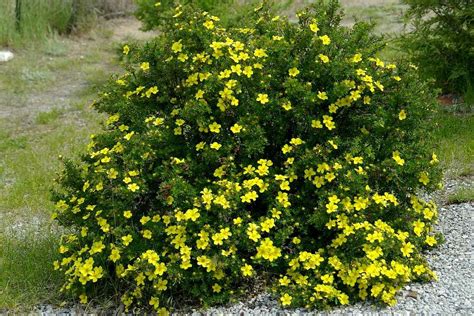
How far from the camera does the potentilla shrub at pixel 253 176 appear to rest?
3219 mm

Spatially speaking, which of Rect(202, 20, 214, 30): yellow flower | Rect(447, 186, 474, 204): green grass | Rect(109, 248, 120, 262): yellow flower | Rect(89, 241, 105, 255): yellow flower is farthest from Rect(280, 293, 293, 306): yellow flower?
Rect(447, 186, 474, 204): green grass

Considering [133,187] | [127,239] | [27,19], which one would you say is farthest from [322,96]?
[27,19]

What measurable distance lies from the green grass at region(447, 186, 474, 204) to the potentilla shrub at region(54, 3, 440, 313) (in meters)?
0.62

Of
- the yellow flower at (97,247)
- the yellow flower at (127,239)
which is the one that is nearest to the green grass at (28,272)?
the yellow flower at (97,247)

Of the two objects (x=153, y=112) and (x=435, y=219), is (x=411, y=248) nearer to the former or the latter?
(x=435, y=219)

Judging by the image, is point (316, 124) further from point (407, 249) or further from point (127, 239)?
point (127, 239)

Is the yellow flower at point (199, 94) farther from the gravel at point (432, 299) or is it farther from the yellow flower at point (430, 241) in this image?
the yellow flower at point (430, 241)

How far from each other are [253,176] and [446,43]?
3454 millimetres

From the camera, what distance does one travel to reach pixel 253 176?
11.2 ft

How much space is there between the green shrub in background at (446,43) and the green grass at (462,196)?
197 cm

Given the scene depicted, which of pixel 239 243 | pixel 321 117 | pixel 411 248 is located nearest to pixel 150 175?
pixel 239 243

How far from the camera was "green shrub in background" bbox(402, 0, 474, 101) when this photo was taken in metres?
6.10

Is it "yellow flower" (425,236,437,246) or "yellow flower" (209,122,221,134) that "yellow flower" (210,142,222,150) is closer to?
"yellow flower" (209,122,221,134)

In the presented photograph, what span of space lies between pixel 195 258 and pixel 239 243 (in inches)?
8.7
